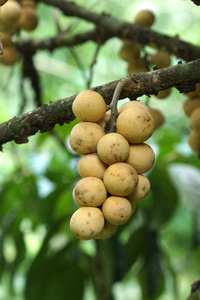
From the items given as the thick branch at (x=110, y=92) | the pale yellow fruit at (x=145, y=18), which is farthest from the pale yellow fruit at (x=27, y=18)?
the thick branch at (x=110, y=92)

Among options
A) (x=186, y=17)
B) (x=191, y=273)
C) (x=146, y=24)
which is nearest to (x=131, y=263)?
(x=146, y=24)

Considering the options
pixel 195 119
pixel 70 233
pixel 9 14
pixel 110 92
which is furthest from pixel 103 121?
pixel 70 233

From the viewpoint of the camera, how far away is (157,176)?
135cm

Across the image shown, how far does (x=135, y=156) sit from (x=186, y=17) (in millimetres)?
3378

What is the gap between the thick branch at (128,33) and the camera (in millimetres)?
970

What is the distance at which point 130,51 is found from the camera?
102 cm

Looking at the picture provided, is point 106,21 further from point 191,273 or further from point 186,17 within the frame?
point 186,17

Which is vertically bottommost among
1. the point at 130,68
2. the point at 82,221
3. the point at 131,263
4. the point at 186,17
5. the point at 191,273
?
the point at 191,273

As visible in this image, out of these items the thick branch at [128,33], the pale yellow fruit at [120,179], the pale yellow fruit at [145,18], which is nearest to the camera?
the pale yellow fruit at [120,179]

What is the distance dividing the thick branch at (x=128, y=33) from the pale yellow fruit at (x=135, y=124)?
1.48 ft

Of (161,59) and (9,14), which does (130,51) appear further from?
(9,14)

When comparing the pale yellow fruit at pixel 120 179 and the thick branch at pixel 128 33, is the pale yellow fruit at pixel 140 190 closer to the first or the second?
the pale yellow fruit at pixel 120 179

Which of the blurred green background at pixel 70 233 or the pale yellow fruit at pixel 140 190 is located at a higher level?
the pale yellow fruit at pixel 140 190

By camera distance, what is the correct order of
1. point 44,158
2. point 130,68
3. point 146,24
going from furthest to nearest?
1. point 44,158
2. point 146,24
3. point 130,68
